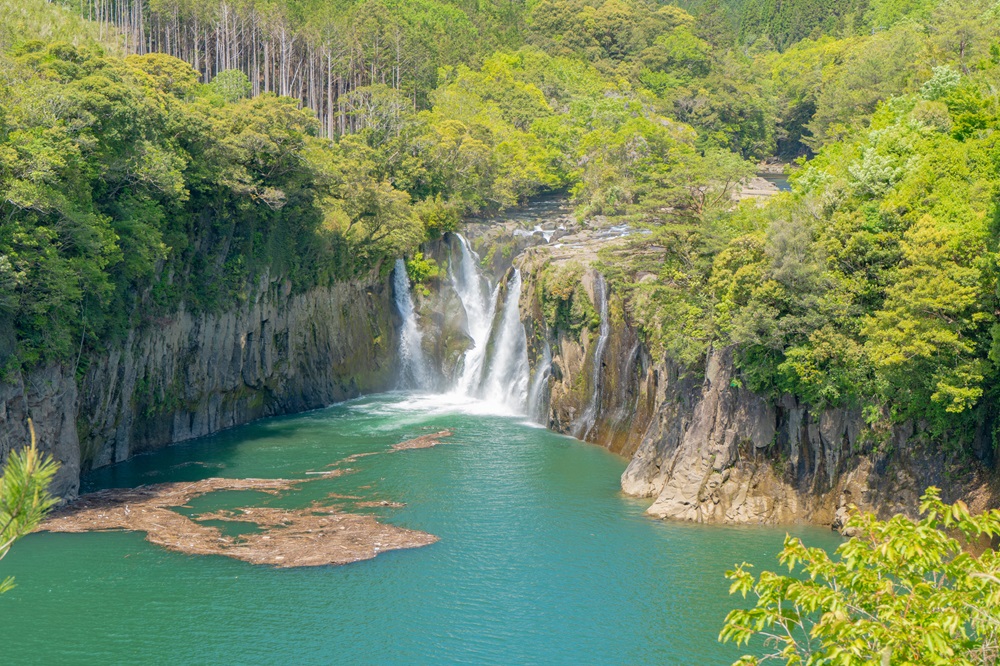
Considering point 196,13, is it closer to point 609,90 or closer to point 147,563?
point 609,90

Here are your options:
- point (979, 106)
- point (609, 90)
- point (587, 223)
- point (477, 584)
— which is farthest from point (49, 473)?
point (609, 90)

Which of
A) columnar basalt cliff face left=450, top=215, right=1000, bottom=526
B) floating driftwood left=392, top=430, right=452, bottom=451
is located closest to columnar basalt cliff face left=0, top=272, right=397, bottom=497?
floating driftwood left=392, top=430, right=452, bottom=451

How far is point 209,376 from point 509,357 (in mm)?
14980

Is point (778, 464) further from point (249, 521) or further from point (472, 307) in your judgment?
point (472, 307)

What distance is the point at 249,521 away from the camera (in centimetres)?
3300

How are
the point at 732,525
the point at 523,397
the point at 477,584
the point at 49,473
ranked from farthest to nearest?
the point at 523,397, the point at 732,525, the point at 477,584, the point at 49,473

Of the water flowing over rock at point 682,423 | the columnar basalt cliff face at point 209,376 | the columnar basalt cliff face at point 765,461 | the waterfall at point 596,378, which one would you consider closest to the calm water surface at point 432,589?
the columnar basalt cliff face at point 765,461

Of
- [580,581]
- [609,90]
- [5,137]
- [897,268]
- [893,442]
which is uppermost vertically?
[609,90]

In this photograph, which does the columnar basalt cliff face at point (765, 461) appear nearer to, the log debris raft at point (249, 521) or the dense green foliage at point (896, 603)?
the log debris raft at point (249, 521)

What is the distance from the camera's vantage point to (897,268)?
28938 mm

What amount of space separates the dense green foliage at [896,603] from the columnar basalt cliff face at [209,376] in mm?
28369

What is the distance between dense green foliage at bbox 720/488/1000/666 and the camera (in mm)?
10242

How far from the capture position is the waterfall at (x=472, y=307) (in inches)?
2141

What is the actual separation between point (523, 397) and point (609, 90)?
48.0 metres
